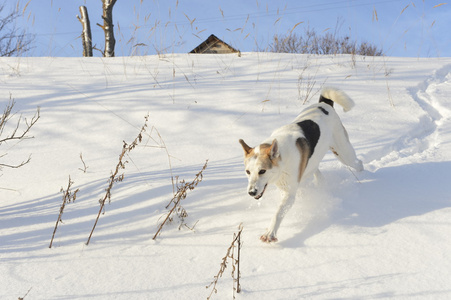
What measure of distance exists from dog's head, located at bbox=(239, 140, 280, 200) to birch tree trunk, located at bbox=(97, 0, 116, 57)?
28.9 feet

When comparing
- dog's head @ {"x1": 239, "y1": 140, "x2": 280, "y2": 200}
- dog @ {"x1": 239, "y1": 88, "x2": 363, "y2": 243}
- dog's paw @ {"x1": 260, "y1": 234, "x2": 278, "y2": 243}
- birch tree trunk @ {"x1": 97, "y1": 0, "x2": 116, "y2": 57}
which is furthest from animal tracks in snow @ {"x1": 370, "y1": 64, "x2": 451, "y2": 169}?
birch tree trunk @ {"x1": 97, "y1": 0, "x2": 116, "y2": 57}

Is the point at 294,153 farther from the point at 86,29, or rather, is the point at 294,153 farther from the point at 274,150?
the point at 86,29

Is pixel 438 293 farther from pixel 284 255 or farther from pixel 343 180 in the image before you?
pixel 343 180

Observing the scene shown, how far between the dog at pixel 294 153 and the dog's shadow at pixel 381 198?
200 millimetres

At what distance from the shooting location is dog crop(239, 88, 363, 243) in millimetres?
2570

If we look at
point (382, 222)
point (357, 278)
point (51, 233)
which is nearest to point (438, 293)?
point (357, 278)

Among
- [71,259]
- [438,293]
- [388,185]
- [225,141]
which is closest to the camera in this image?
[438,293]

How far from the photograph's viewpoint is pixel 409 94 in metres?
5.94

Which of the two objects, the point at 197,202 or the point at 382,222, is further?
the point at 197,202

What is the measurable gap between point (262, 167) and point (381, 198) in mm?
1094

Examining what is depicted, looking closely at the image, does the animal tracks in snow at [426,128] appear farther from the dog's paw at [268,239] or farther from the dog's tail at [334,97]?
the dog's paw at [268,239]

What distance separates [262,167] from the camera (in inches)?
101

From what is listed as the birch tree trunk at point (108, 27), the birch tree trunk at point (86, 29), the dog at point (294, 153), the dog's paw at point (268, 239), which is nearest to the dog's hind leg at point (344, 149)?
the dog at point (294, 153)

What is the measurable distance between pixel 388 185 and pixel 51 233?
2702mm
